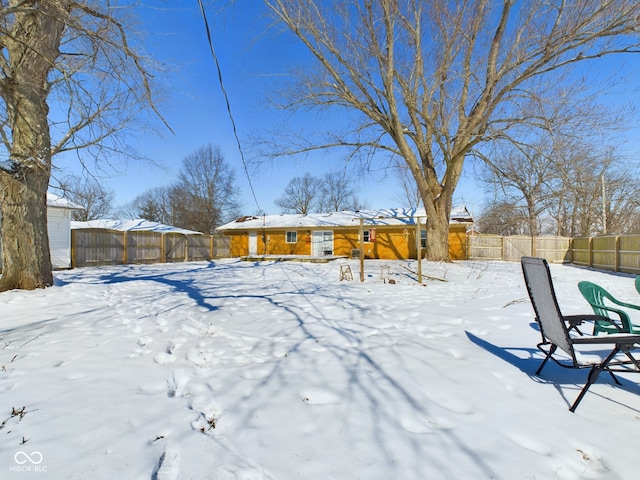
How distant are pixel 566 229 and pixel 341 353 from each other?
35.5 metres

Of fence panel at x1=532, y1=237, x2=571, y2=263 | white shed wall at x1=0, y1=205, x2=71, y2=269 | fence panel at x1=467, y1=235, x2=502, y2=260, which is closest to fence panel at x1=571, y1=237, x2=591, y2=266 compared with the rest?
fence panel at x1=532, y1=237, x2=571, y2=263

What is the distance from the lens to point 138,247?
16734 mm

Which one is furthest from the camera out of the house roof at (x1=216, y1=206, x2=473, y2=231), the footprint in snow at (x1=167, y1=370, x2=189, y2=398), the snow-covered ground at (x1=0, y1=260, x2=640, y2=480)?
the house roof at (x1=216, y1=206, x2=473, y2=231)

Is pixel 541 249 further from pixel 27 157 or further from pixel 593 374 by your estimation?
pixel 27 157

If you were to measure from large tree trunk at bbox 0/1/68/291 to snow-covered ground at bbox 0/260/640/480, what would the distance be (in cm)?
241

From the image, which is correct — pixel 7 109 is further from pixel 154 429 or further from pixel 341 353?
pixel 341 353

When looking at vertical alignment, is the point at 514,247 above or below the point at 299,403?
above

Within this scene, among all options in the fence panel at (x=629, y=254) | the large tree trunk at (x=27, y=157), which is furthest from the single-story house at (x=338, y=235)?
the large tree trunk at (x=27, y=157)

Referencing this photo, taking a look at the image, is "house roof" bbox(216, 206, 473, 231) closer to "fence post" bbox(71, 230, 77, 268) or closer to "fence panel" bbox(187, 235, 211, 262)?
"fence panel" bbox(187, 235, 211, 262)

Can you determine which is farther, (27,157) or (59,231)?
(59,231)

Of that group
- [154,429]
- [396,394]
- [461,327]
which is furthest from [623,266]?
[154,429]

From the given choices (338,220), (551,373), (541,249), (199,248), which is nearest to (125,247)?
(199,248)

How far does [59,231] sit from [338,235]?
15.2 meters
